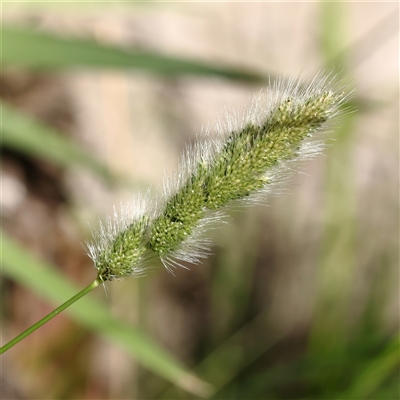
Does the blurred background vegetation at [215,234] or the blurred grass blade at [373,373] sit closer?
the blurred grass blade at [373,373]

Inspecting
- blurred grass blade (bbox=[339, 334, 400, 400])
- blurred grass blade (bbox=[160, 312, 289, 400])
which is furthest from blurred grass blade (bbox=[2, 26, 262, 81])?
blurred grass blade (bbox=[160, 312, 289, 400])

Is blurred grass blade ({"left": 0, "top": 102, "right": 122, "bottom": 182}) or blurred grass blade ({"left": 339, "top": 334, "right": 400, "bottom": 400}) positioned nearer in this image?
blurred grass blade ({"left": 339, "top": 334, "right": 400, "bottom": 400})

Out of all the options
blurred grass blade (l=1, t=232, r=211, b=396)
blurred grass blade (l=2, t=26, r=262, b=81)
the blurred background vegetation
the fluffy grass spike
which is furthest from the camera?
the blurred background vegetation

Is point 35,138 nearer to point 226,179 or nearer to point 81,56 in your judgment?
point 81,56

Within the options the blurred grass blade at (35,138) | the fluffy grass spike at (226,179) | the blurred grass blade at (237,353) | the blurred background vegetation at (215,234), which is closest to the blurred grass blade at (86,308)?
the blurred background vegetation at (215,234)

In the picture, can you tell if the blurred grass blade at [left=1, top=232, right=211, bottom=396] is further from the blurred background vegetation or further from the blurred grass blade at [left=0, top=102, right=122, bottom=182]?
the blurred grass blade at [left=0, top=102, right=122, bottom=182]

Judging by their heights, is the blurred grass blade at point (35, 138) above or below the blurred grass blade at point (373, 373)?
above

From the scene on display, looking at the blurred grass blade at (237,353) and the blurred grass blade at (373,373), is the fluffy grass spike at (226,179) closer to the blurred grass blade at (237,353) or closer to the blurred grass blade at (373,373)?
the blurred grass blade at (373,373)

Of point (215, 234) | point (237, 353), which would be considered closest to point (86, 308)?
point (215, 234)
